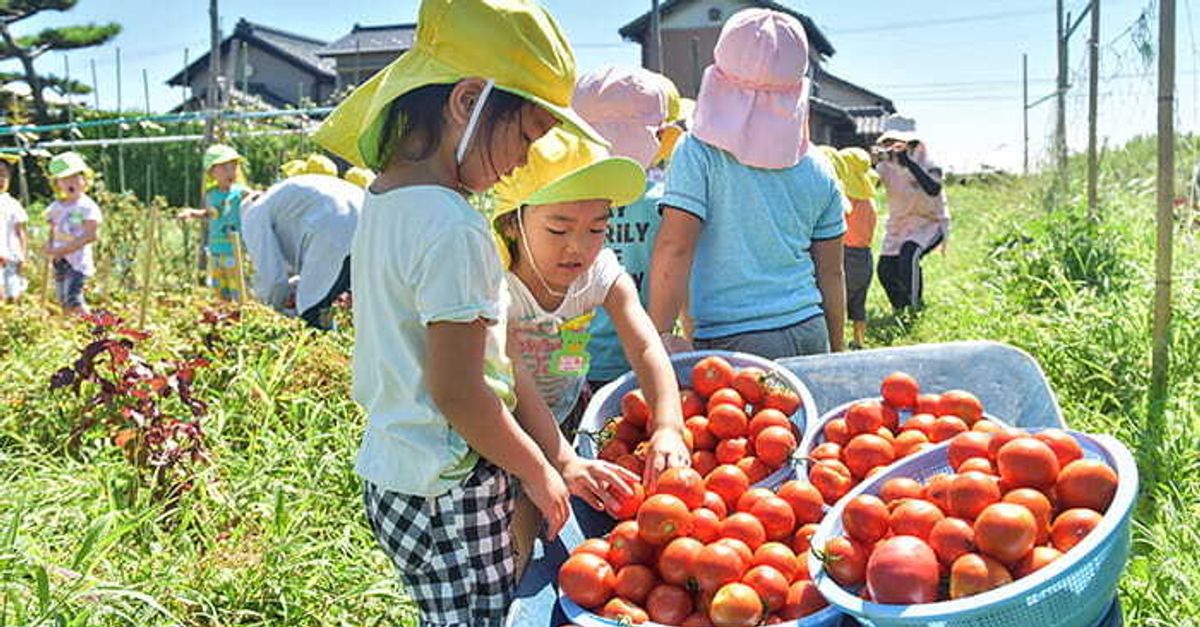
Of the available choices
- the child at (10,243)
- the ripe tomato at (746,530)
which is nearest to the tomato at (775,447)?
the ripe tomato at (746,530)

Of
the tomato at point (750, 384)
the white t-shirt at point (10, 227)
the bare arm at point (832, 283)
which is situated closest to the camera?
the tomato at point (750, 384)

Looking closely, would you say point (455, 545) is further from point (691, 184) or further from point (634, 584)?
point (691, 184)

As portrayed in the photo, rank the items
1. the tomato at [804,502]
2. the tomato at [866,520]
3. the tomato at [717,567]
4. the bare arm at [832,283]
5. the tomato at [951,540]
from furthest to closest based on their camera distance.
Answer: the bare arm at [832,283] → the tomato at [804,502] → the tomato at [717,567] → the tomato at [866,520] → the tomato at [951,540]

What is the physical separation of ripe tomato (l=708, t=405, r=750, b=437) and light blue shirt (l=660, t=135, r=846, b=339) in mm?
553

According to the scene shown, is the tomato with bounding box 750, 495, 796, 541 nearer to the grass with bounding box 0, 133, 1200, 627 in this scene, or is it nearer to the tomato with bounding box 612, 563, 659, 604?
the tomato with bounding box 612, 563, 659, 604

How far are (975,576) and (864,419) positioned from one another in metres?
0.84

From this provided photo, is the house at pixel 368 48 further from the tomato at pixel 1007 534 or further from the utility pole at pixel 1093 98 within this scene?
the tomato at pixel 1007 534

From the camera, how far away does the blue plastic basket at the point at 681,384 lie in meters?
2.50

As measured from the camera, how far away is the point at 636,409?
2469 millimetres

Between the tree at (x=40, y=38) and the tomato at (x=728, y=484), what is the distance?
849 inches

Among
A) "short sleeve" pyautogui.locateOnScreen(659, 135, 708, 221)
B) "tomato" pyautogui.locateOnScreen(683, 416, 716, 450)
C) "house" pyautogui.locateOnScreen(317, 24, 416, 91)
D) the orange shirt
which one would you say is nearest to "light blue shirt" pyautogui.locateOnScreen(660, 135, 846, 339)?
"short sleeve" pyautogui.locateOnScreen(659, 135, 708, 221)

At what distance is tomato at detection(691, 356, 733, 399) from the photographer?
2.57 metres

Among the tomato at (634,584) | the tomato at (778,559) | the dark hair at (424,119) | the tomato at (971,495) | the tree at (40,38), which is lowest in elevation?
the tomato at (634,584)

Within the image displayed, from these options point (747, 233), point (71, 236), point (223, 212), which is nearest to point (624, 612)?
point (747, 233)
